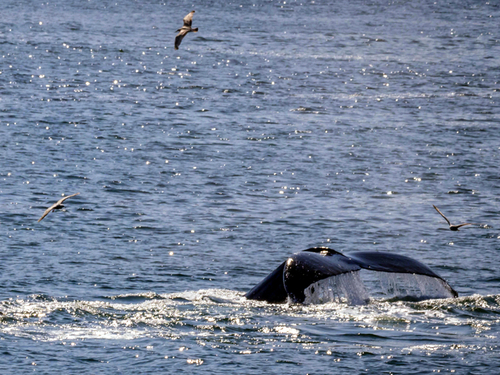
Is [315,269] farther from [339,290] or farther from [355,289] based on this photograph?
[355,289]

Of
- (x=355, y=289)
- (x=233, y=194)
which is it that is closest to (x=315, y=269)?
(x=355, y=289)

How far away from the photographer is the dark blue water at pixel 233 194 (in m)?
10.7

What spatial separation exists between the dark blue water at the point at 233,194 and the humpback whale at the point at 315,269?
0.22 m

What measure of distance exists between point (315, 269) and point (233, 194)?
381 inches

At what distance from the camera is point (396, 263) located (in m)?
11.4

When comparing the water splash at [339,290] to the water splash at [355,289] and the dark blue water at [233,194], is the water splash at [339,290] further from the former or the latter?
the dark blue water at [233,194]

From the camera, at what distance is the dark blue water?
1069 centimetres

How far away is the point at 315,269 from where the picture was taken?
1089cm

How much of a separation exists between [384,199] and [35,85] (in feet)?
58.9

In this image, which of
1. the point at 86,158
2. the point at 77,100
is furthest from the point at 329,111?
the point at 86,158

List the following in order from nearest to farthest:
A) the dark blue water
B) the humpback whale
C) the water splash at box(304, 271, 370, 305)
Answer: the dark blue water, the humpback whale, the water splash at box(304, 271, 370, 305)

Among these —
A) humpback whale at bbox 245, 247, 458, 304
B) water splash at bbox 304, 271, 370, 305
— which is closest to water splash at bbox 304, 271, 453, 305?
water splash at bbox 304, 271, 370, 305

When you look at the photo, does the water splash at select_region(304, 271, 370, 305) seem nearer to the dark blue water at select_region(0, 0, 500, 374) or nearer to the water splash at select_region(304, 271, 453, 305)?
the water splash at select_region(304, 271, 453, 305)

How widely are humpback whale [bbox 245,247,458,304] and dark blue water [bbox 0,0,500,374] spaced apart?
0.22 meters
